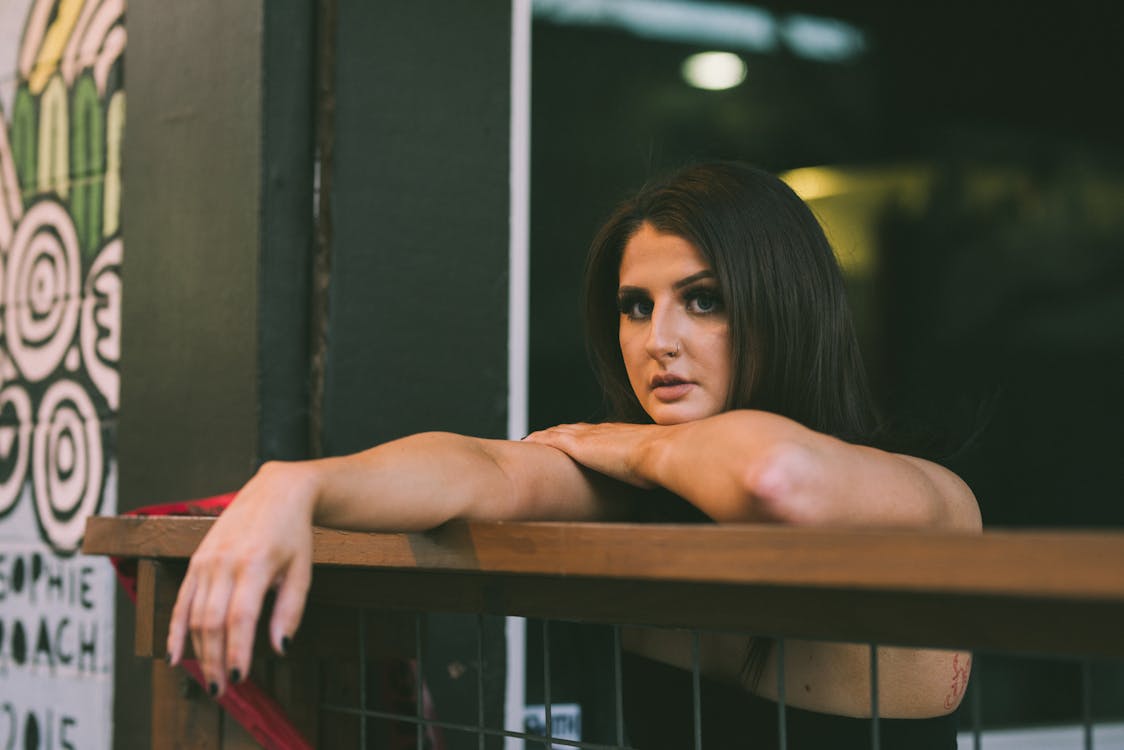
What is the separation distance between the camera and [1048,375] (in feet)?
12.3

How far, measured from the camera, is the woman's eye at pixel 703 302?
1.60 meters

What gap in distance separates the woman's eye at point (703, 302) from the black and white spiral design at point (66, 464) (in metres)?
1.67

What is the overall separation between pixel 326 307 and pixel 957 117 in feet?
6.68

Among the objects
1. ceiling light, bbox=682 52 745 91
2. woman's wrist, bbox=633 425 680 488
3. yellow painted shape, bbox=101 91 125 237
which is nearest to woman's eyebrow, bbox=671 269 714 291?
woman's wrist, bbox=633 425 680 488

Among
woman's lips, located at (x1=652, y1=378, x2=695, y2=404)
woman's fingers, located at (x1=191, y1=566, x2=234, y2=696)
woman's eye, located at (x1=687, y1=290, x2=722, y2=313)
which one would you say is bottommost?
woman's fingers, located at (x1=191, y1=566, x2=234, y2=696)

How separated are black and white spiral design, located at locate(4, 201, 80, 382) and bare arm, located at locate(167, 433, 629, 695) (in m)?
1.78

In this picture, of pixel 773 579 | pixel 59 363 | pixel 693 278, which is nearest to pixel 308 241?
pixel 59 363

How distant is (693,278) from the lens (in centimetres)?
160

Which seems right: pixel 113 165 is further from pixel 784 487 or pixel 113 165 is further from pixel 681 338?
pixel 784 487

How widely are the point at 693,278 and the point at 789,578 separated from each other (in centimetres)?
71

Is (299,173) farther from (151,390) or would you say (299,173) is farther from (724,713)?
(724,713)

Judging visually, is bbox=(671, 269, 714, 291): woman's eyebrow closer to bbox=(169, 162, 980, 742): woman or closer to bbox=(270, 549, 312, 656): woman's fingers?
bbox=(169, 162, 980, 742): woman

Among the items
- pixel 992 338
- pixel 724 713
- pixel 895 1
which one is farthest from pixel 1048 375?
pixel 724 713

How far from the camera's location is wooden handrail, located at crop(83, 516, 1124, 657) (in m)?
0.83
